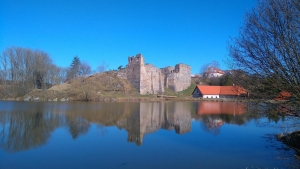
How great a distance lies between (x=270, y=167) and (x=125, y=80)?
128ft

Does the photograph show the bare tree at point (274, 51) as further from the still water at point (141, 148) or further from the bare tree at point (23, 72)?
the bare tree at point (23, 72)

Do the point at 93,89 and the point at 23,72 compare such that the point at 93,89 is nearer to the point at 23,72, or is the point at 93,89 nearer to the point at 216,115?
the point at 23,72

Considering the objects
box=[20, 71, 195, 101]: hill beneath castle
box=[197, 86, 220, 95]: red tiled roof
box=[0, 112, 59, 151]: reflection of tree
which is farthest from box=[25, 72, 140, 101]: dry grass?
box=[0, 112, 59, 151]: reflection of tree

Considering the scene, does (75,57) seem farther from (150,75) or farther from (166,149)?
(166,149)

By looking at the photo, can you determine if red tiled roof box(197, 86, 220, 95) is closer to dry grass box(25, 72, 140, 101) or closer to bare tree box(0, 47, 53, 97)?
dry grass box(25, 72, 140, 101)

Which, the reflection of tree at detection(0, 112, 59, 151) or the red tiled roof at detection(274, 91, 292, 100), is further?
the reflection of tree at detection(0, 112, 59, 151)

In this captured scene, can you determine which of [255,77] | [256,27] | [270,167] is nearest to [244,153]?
[270,167]

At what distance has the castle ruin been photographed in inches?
1692

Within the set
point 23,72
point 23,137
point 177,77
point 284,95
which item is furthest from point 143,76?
point 284,95

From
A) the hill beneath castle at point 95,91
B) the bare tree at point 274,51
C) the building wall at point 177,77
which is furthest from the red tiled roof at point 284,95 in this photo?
the building wall at point 177,77

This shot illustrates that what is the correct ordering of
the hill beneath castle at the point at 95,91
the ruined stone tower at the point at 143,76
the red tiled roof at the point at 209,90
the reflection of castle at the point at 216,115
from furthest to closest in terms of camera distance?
the red tiled roof at the point at 209,90, the ruined stone tower at the point at 143,76, the hill beneath castle at the point at 95,91, the reflection of castle at the point at 216,115

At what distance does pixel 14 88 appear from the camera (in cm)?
4122

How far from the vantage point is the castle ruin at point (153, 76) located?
43.0 meters

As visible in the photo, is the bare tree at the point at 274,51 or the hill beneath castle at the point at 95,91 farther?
the hill beneath castle at the point at 95,91
